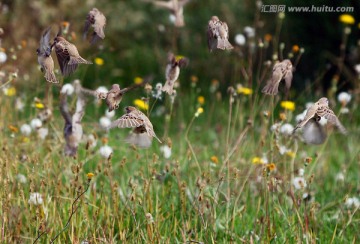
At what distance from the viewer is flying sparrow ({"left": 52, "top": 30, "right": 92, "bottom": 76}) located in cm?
236

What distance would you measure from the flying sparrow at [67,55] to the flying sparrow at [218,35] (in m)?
0.48

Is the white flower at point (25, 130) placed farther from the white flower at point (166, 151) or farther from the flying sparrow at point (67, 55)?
the flying sparrow at point (67, 55)

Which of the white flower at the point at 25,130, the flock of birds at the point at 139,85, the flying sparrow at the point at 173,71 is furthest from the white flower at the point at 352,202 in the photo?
the white flower at the point at 25,130

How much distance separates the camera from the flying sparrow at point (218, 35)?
2514 millimetres

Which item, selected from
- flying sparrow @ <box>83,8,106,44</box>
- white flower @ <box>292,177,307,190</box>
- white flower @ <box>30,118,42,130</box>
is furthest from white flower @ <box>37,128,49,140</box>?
white flower @ <box>292,177,307,190</box>

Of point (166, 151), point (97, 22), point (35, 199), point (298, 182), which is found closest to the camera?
point (97, 22)

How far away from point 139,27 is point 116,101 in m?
5.13

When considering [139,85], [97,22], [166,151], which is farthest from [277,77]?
[166,151]

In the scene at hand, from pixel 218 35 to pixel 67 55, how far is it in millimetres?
556

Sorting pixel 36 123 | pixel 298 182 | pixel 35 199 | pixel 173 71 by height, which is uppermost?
pixel 173 71

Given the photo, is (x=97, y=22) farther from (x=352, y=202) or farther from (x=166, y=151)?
(x=352, y=202)

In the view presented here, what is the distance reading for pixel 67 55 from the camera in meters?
2.38

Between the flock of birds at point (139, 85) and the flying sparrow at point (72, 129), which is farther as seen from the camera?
the flying sparrow at point (72, 129)

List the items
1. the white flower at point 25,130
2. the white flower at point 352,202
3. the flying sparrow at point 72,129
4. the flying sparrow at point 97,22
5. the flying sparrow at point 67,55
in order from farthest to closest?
1. the white flower at point 25,130
2. the white flower at point 352,202
3. the flying sparrow at point 72,129
4. the flying sparrow at point 97,22
5. the flying sparrow at point 67,55
